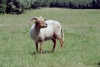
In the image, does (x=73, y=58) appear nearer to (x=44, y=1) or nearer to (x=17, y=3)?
(x=17, y=3)

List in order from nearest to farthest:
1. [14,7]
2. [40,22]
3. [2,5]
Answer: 1. [40,22]
2. [2,5]
3. [14,7]

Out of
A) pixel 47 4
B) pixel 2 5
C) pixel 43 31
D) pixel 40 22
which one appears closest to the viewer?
pixel 40 22

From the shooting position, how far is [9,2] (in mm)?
76562

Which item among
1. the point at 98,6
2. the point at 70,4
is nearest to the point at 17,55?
the point at 98,6

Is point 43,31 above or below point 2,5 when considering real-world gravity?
above

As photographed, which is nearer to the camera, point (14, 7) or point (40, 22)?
point (40, 22)


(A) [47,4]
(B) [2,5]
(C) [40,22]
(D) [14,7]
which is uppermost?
(C) [40,22]

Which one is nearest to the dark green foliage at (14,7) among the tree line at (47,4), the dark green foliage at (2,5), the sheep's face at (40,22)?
the tree line at (47,4)

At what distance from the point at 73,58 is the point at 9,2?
218ft

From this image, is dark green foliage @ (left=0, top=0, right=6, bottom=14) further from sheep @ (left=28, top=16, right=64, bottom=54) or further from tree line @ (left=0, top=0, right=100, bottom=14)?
sheep @ (left=28, top=16, right=64, bottom=54)

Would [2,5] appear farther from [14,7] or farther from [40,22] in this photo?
[40,22]

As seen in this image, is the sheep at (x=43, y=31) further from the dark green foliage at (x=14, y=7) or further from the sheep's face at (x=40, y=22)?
the dark green foliage at (x=14, y=7)

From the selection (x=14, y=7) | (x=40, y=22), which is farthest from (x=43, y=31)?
(x=14, y=7)

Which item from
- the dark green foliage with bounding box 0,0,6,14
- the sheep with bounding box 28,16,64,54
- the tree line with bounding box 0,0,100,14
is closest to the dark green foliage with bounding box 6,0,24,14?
the tree line with bounding box 0,0,100,14
